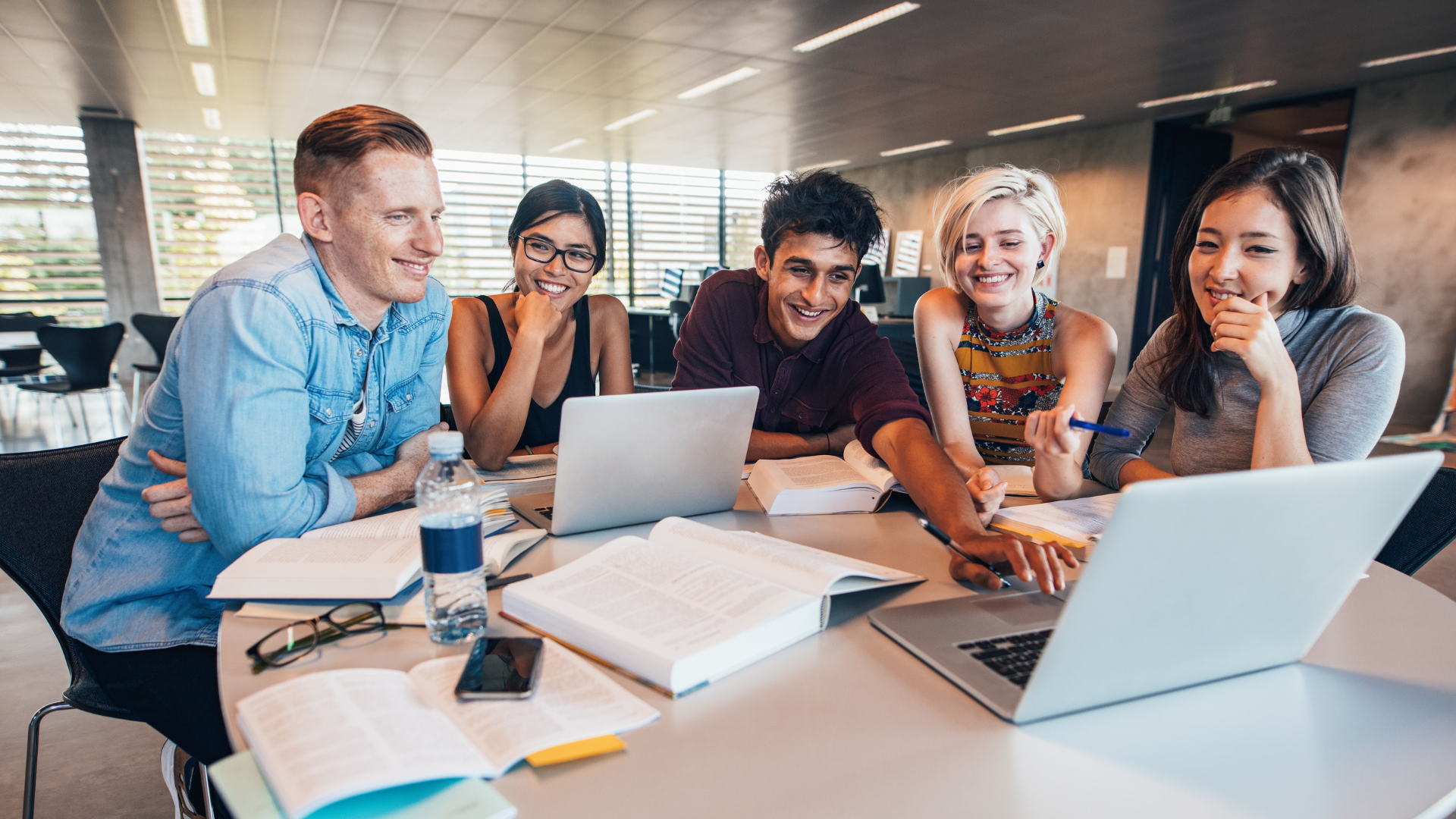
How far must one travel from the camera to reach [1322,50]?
204 inches

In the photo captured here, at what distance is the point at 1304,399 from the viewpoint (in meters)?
1.42

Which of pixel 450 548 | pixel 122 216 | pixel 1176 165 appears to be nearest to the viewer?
pixel 450 548

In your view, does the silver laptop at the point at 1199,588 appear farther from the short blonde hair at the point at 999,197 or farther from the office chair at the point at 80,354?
the office chair at the point at 80,354

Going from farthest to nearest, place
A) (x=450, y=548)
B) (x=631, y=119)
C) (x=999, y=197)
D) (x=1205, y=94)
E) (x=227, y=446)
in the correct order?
1. (x=631, y=119)
2. (x=1205, y=94)
3. (x=999, y=197)
4. (x=227, y=446)
5. (x=450, y=548)

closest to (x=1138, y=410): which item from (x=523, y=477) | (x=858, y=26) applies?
(x=523, y=477)

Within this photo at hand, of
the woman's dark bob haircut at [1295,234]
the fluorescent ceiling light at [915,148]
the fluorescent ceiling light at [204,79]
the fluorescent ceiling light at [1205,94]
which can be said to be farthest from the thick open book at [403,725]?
the fluorescent ceiling light at [915,148]

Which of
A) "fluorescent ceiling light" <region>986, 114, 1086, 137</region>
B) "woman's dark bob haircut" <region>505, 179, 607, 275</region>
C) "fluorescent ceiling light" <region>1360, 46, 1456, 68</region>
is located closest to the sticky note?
"woman's dark bob haircut" <region>505, 179, 607, 275</region>

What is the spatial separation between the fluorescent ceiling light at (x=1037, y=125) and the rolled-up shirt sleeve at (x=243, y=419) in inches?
320

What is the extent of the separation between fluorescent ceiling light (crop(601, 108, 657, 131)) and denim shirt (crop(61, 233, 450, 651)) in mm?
6390

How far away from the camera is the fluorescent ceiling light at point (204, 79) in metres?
5.59

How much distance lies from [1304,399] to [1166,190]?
780 centimetres

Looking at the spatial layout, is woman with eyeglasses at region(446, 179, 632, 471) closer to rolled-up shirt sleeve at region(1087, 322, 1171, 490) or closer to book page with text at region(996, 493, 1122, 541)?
book page with text at region(996, 493, 1122, 541)

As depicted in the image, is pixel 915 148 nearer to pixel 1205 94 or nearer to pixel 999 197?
pixel 1205 94

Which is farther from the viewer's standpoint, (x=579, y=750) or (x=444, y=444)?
(x=444, y=444)
